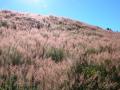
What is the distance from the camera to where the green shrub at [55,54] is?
966cm

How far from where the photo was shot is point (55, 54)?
33.0 ft

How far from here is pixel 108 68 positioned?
25.8 ft

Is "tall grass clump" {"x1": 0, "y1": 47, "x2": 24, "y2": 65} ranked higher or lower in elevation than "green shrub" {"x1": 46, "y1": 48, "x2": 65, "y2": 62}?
higher

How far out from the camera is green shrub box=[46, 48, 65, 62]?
31.7 feet

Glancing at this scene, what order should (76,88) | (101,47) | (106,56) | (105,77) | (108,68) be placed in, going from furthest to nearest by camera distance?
1. (101,47)
2. (106,56)
3. (108,68)
4. (105,77)
5. (76,88)

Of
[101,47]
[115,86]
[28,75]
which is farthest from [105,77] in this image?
[101,47]

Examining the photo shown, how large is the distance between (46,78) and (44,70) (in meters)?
0.75

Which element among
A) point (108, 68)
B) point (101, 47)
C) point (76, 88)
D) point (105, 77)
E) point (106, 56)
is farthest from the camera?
point (101, 47)

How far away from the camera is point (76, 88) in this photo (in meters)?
6.41

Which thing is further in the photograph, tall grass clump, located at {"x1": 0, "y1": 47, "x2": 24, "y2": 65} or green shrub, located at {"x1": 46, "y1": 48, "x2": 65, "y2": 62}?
green shrub, located at {"x1": 46, "y1": 48, "x2": 65, "y2": 62}

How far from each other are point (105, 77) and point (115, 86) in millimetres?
444

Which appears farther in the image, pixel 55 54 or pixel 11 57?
pixel 55 54

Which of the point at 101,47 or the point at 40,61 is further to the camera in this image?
the point at 101,47

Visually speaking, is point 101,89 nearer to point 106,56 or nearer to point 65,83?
point 65,83
